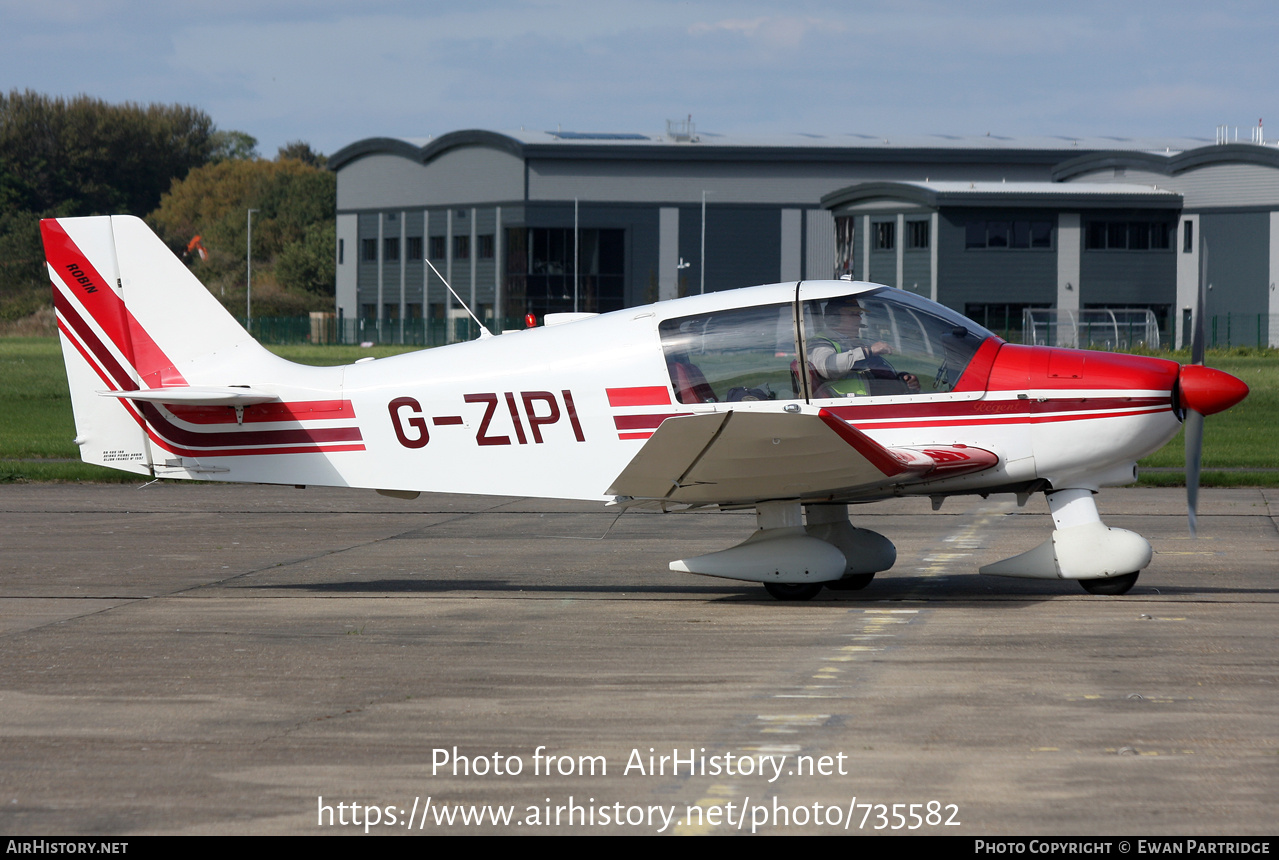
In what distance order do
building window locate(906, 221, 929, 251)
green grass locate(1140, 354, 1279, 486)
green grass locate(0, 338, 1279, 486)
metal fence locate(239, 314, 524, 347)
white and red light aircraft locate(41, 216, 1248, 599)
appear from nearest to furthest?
white and red light aircraft locate(41, 216, 1248, 599) < green grass locate(1140, 354, 1279, 486) < green grass locate(0, 338, 1279, 486) < building window locate(906, 221, 929, 251) < metal fence locate(239, 314, 524, 347)

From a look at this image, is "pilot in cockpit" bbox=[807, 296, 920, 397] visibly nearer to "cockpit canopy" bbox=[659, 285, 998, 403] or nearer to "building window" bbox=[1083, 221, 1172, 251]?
"cockpit canopy" bbox=[659, 285, 998, 403]

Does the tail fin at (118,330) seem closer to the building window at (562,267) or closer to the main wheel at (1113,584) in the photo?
the main wheel at (1113,584)

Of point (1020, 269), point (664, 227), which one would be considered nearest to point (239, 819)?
point (1020, 269)

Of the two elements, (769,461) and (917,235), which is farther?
(917,235)

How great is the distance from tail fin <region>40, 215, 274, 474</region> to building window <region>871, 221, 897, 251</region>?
57.1 m

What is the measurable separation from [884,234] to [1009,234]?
580 cm

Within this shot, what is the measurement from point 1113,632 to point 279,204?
381 ft

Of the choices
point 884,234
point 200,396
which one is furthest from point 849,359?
point 884,234

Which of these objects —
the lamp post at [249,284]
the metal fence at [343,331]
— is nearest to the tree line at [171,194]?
the lamp post at [249,284]

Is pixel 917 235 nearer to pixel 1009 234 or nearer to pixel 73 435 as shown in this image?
pixel 1009 234

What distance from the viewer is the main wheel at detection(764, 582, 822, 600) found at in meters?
10.1

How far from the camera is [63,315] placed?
35.0 ft

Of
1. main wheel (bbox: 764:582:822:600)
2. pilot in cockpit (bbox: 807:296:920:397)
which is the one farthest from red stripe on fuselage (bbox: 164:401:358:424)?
pilot in cockpit (bbox: 807:296:920:397)

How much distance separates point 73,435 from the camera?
85.6 feet
